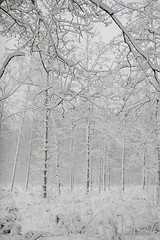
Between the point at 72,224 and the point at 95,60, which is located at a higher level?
the point at 95,60

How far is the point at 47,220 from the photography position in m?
5.39

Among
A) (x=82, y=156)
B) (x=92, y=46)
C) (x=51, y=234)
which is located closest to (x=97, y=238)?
(x=51, y=234)

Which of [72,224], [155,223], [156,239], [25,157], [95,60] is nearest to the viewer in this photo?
[156,239]

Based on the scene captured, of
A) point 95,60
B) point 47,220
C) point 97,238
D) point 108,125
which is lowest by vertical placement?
point 47,220

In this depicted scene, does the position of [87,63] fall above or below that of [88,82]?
above

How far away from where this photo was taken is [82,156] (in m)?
28.0

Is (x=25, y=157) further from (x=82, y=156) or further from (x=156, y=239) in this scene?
(x=156, y=239)

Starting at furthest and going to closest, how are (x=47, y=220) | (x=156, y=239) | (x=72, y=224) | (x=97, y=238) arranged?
(x=47, y=220) → (x=72, y=224) → (x=97, y=238) → (x=156, y=239)

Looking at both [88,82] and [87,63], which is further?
[87,63]

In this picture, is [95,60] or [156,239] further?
[95,60]

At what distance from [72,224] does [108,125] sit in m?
3.90

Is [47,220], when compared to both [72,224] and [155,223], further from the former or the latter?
[155,223]

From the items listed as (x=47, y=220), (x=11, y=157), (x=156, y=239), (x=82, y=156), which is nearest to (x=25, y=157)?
(x=11, y=157)

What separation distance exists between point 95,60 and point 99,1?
10500 mm
